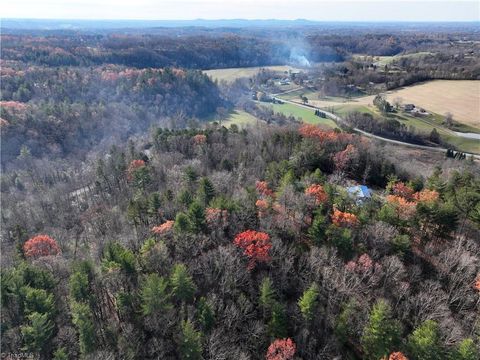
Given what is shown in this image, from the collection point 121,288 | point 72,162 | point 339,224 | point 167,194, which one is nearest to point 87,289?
point 121,288

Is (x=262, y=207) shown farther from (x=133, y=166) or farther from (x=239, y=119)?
(x=239, y=119)

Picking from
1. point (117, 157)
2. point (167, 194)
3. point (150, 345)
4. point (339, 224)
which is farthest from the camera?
point (117, 157)

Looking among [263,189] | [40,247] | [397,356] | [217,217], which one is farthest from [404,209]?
[40,247]

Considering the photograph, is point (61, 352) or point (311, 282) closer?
point (61, 352)

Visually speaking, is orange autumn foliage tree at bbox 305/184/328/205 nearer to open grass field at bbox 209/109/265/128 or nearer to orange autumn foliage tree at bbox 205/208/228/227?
orange autumn foliage tree at bbox 205/208/228/227

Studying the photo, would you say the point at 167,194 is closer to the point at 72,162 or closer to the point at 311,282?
the point at 311,282

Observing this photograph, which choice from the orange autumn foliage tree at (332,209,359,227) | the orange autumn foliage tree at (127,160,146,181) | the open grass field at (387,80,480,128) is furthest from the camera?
the open grass field at (387,80,480,128)

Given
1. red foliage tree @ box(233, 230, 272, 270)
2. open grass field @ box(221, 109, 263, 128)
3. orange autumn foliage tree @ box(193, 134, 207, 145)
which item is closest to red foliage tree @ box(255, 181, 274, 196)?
red foliage tree @ box(233, 230, 272, 270)
